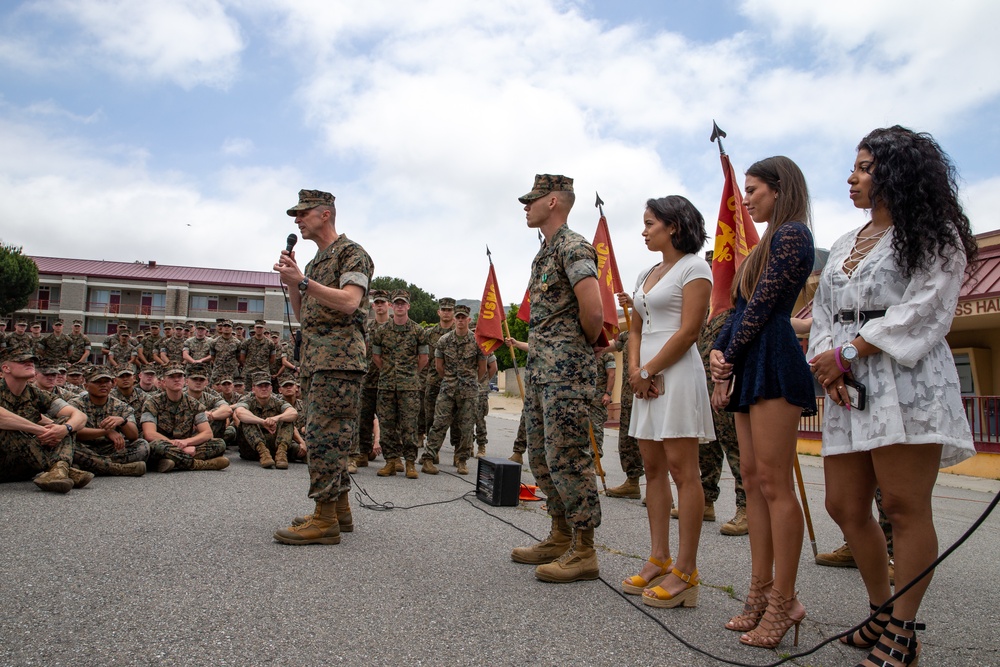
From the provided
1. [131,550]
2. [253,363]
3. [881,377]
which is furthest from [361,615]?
[253,363]

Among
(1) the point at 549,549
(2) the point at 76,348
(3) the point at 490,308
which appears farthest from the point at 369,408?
(2) the point at 76,348

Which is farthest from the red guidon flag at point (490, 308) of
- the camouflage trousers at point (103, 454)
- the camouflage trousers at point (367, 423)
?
the camouflage trousers at point (103, 454)

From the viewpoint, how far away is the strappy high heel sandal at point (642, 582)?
134 inches

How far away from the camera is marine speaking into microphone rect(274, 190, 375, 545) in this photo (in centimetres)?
427

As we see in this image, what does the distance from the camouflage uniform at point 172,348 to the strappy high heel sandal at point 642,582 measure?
1523cm

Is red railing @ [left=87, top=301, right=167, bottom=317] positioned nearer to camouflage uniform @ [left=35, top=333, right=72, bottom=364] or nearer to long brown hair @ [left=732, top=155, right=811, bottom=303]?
camouflage uniform @ [left=35, top=333, right=72, bottom=364]

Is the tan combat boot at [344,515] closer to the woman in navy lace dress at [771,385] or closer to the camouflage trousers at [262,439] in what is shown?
the woman in navy lace dress at [771,385]

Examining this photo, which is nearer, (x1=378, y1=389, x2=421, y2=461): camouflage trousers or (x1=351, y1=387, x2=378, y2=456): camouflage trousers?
(x1=378, y1=389, x2=421, y2=461): camouflage trousers

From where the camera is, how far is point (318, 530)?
4234mm

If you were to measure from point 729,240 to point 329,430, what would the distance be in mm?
3335

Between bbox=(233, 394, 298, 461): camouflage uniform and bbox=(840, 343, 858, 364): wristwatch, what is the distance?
25.0 ft

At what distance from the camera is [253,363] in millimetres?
12922

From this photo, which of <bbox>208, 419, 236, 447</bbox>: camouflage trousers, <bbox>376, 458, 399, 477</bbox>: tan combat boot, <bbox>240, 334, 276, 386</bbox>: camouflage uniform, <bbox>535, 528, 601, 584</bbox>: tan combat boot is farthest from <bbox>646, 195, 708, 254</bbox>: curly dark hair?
<bbox>240, 334, 276, 386</bbox>: camouflage uniform

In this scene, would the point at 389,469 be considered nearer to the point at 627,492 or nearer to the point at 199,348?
the point at 627,492
